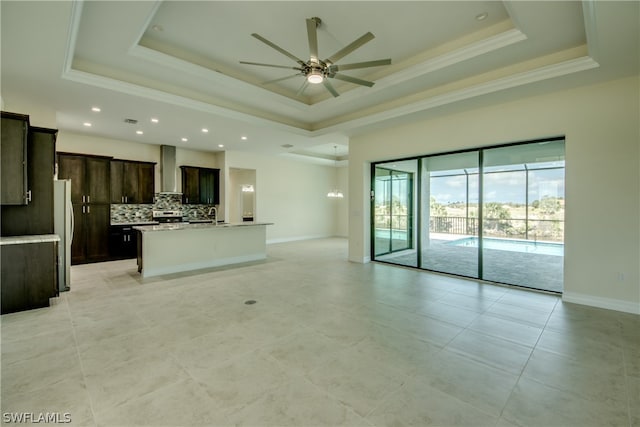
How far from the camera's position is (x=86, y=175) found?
267 inches

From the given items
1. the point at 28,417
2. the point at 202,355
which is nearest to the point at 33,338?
the point at 28,417

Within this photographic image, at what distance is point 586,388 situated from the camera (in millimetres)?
2168

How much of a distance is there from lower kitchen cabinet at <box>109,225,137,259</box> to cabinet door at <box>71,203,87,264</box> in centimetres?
52

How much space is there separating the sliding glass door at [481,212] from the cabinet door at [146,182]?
5994mm

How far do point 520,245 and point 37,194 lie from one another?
29.6ft

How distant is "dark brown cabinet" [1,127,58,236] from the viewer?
4.07 m

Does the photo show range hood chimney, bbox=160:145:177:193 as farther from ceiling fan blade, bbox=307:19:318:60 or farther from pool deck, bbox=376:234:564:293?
ceiling fan blade, bbox=307:19:318:60

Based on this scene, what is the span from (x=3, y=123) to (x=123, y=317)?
2881 millimetres

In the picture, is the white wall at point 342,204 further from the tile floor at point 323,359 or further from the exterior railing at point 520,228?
the tile floor at point 323,359

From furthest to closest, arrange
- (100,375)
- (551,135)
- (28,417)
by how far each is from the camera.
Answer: (551,135) → (100,375) → (28,417)

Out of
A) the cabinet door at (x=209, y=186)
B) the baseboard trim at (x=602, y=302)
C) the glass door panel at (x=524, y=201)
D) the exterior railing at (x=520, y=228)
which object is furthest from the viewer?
the cabinet door at (x=209, y=186)

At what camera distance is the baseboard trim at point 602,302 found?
3.72 metres

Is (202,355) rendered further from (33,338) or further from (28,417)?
(33,338)

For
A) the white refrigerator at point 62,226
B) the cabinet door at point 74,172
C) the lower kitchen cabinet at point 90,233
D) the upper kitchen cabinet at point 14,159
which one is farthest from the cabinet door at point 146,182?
the upper kitchen cabinet at point 14,159
